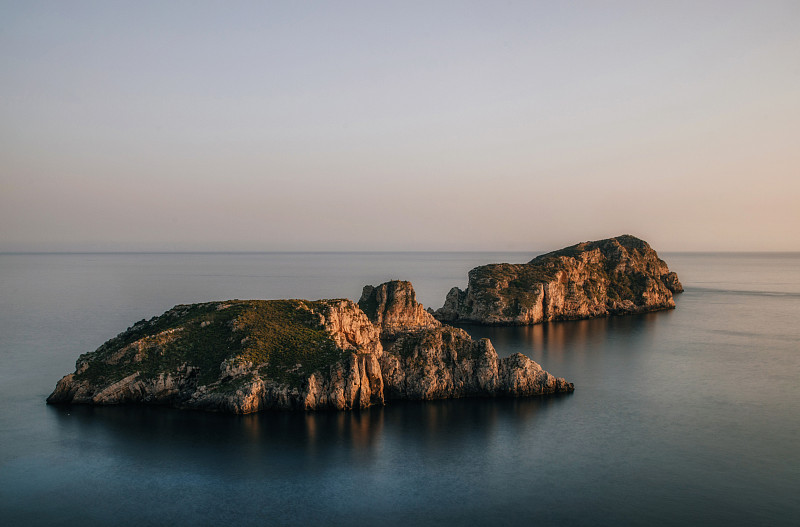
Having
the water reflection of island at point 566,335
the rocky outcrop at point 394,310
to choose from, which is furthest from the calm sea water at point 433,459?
the rocky outcrop at point 394,310

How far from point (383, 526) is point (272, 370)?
3104cm

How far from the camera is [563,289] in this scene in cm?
16312

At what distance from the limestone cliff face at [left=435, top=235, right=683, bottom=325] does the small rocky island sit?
65.9m

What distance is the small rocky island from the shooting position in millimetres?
70750

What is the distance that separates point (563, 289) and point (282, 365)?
361 feet

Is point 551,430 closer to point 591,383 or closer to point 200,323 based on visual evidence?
point 591,383

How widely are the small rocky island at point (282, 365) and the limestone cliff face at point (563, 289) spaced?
6592 centimetres

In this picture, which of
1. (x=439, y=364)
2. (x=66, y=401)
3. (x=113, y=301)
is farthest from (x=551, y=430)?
(x=113, y=301)

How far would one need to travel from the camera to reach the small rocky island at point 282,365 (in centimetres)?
7075

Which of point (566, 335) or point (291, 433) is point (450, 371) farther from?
point (566, 335)

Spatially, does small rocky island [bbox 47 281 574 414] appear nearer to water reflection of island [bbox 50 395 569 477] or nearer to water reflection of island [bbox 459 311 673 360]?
water reflection of island [bbox 50 395 569 477]

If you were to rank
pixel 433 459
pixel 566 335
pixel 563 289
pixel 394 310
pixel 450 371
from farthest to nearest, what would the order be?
pixel 563 289
pixel 566 335
pixel 394 310
pixel 450 371
pixel 433 459

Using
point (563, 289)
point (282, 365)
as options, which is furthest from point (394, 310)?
point (563, 289)

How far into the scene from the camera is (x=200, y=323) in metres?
81.1
